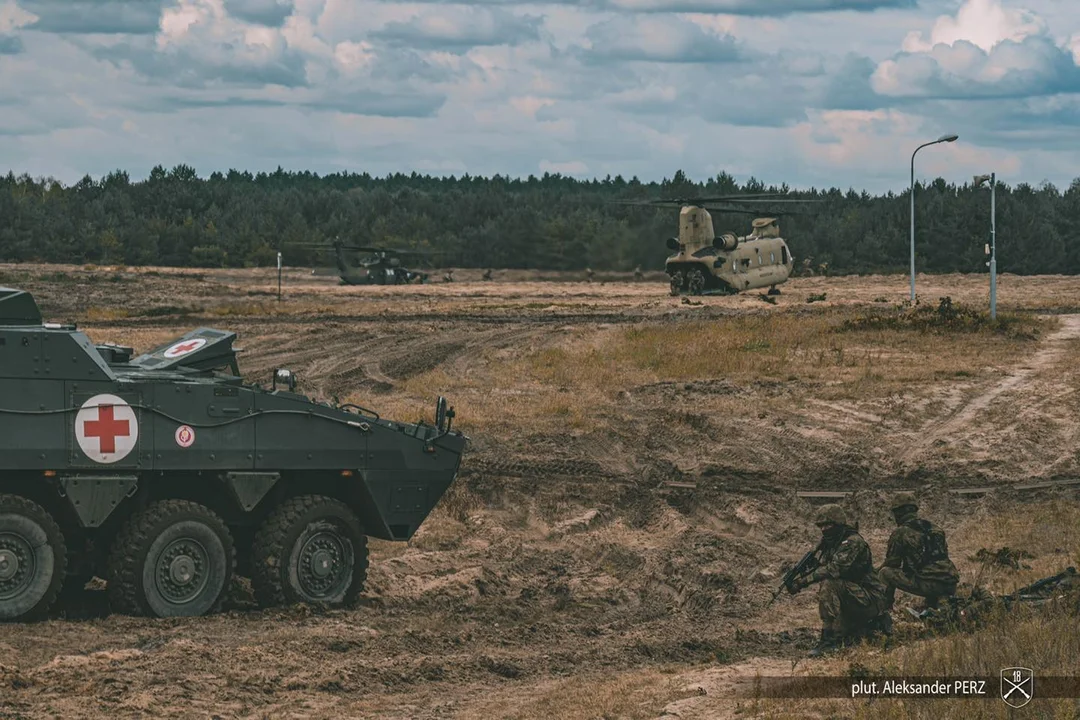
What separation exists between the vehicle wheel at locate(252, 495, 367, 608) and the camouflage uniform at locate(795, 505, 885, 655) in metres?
4.28

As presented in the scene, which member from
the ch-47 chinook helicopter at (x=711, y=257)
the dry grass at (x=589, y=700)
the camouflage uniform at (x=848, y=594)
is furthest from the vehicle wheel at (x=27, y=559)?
the ch-47 chinook helicopter at (x=711, y=257)

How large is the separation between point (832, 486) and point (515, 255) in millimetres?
30997

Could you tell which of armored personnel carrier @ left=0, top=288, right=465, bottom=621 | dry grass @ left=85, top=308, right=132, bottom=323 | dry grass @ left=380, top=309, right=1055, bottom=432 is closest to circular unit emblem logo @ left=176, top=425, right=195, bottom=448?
armored personnel carrier @ left=0, top=288, right=465, bottom=621

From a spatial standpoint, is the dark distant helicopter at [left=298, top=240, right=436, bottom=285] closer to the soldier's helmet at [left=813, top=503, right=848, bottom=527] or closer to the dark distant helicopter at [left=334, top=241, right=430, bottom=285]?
the dark distant helicopter at [left=334, top=241, right=430, bottom=285]

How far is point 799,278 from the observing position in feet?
215

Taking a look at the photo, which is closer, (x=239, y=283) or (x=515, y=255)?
(x=515, y=255)

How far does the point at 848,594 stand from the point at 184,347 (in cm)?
638

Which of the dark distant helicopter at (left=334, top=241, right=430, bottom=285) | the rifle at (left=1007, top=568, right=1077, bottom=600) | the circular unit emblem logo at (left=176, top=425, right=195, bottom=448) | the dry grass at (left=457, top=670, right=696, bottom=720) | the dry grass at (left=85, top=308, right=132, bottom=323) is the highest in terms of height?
the dark distant helicopter at (left=334, top=241, right=430, bottom=285)

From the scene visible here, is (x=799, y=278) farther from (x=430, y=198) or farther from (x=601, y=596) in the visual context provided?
(x=601, y=596)

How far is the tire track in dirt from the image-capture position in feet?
81.8

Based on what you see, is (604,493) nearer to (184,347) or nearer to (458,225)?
(184,347)

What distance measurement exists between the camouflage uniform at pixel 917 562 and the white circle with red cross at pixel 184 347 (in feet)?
21.1

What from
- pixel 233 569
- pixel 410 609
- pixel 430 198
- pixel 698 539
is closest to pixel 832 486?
pixel 698 539

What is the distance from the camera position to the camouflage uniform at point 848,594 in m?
12.9
